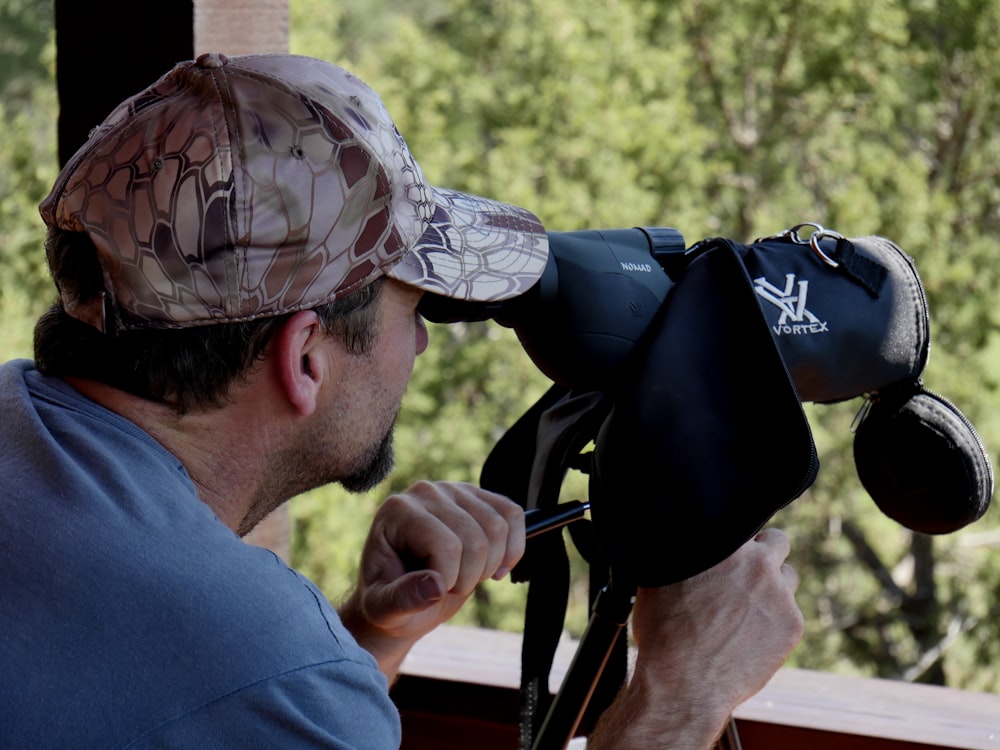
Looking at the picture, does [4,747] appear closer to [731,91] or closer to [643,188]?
[643,188]

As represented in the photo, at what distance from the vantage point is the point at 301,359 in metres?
0.90

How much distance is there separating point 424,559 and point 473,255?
263 millimetres

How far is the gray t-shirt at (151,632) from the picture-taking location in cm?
70

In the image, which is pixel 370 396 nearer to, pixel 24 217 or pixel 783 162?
pixel 24 217

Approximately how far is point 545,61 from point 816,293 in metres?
5.48

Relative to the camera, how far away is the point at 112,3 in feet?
4.13

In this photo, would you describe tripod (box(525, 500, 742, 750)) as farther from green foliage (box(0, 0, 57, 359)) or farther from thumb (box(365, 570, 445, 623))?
green foliage (box(0, 0, 57, 359))

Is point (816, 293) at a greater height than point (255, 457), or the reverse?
point (816, 293)

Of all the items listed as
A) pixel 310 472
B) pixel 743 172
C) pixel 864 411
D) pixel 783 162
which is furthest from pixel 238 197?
pixel 783 162

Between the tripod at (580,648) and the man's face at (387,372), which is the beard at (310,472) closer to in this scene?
the man's face at (387,372)

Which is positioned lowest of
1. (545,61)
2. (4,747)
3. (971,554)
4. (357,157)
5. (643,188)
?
(971,554)

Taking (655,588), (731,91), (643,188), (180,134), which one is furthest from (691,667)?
(731,91)

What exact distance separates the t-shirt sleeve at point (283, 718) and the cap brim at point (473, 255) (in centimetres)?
32

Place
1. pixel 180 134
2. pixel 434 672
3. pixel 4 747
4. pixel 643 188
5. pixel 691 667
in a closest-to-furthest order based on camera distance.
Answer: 1. pixel 4 747
2. pixel 180 134
3. pixel 691 667
4. pixel 434 672
5. pixel 643 188
